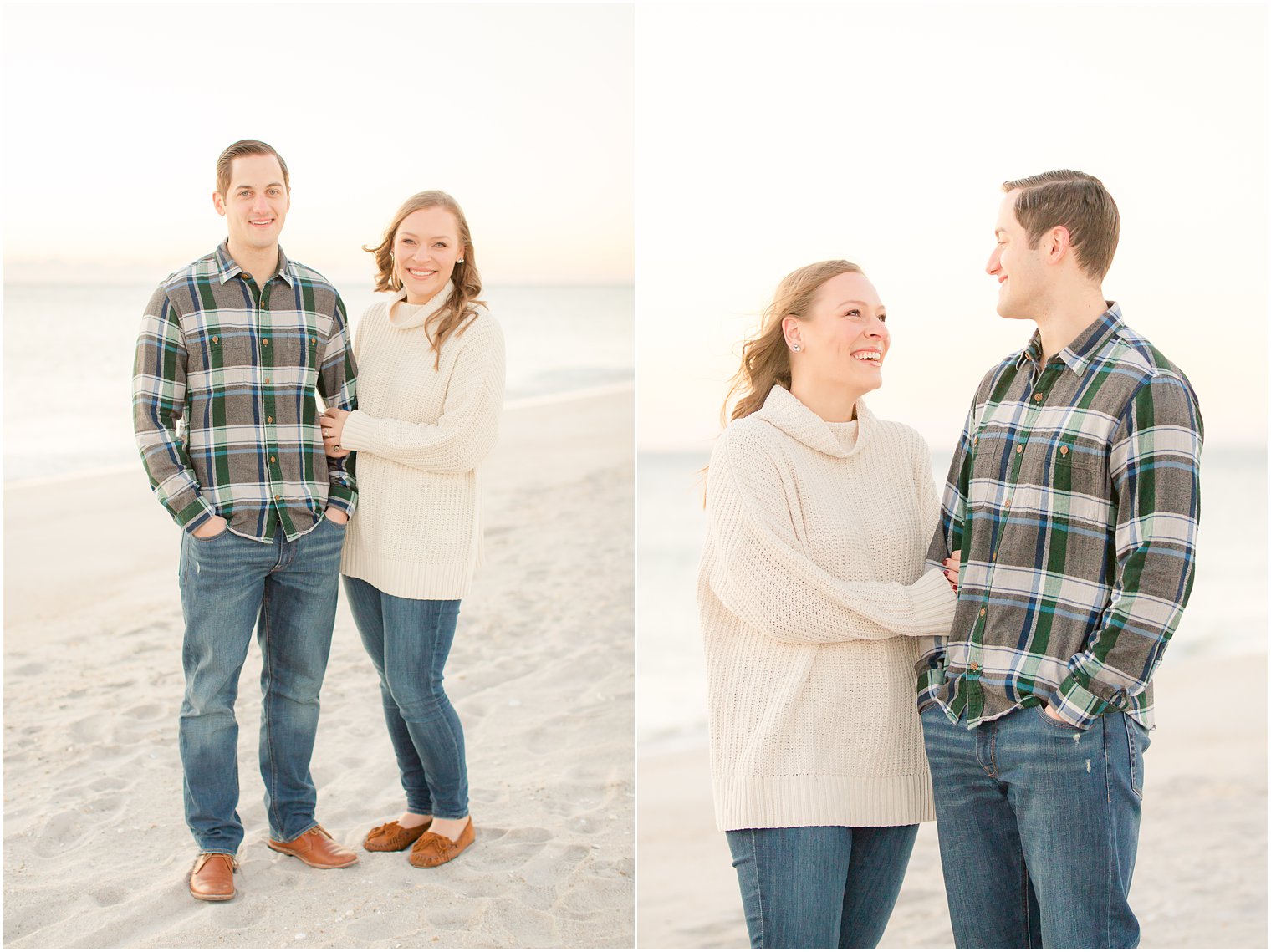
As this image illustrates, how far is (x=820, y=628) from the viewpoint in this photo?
6.33 ft

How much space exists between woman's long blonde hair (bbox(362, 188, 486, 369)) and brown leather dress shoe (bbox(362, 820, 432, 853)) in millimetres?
1397

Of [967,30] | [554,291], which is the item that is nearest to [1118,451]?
[967,30]

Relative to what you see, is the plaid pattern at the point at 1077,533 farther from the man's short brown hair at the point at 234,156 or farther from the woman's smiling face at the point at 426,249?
the man's short brown hair at the point at 234,156

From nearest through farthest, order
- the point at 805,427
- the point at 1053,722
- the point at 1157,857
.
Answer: the point at 1053,722 → the point at 805,427 → the point at 1157,857

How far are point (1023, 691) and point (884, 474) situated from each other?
54 centimetres

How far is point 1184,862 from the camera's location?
14.0ft

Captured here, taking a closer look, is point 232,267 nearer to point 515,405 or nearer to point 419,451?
point 419,451

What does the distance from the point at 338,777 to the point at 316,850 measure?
0.76 meters

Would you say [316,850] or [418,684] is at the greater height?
[418,684]

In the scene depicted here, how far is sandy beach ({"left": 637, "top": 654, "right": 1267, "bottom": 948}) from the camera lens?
3750mm

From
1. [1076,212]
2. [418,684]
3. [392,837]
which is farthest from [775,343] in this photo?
[392,837]

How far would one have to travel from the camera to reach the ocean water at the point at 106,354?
1308 centimetres

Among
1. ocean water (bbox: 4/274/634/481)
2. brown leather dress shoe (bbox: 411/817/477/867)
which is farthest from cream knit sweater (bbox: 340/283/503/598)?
ocean water (bbox: 4/274/634/481)

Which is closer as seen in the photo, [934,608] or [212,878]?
[934,608]
